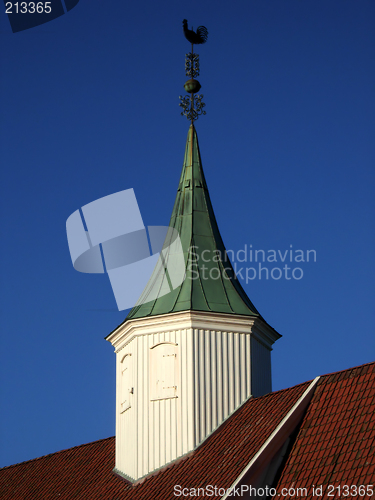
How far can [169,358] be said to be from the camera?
25250mm

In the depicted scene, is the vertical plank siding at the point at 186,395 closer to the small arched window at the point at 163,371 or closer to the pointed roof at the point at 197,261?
the small arched window at the point at 163,371

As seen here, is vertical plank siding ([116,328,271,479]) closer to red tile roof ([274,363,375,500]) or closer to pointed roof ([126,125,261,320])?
pointed roof ([126,125,261,320])

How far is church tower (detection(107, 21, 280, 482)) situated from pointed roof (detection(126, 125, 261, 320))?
3 cm

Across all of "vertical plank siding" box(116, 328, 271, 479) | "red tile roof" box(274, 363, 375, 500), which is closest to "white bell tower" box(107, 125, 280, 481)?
"vertical plank siding" box(116, 328, 271, 479)

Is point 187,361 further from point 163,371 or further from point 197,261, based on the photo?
point 197,261

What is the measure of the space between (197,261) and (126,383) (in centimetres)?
408

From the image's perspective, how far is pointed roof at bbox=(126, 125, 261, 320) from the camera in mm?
26016

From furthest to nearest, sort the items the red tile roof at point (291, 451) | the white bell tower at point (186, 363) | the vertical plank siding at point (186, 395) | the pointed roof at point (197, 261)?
the pointed roof at point (197, 261) → the white bell tower at point (186, 363) → the vertical plank siding at point (186, 395) → the red tile roof at point (291, 451)

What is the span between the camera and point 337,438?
21.2m

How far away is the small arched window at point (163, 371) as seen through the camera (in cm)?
2497

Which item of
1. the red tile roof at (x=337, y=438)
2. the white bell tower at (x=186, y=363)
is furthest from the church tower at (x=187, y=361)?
the red tile roof at (x=337, y=438)

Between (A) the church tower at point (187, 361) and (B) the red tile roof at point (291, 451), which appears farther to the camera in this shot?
(A) the church tower at point (187, 361)

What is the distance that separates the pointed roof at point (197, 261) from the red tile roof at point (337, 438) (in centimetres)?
415

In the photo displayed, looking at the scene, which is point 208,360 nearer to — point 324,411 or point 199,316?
point 199,316
